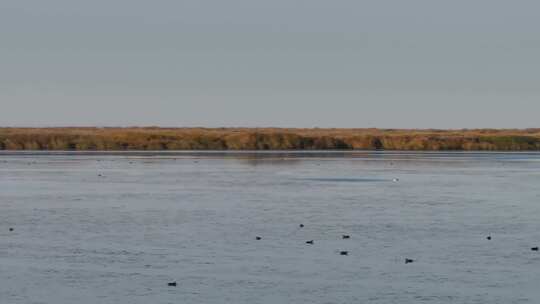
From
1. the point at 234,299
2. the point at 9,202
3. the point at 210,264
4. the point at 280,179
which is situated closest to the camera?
the point at 234,299

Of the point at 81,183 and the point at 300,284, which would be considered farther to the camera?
the point at 81,183

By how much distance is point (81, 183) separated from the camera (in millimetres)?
34375

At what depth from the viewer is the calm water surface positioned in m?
13.5

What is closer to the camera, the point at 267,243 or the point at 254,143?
the point at 267,243

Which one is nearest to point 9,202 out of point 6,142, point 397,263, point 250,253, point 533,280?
point 250,253

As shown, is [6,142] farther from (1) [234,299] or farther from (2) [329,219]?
(1) [234,299]

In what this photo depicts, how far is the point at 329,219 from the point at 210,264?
22.2 ft

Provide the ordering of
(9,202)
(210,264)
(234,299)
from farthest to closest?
(9,202) < (210,264) < (234,299)

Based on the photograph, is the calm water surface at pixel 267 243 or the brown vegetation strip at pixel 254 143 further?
the brown vegetation strip at pixel 254 143

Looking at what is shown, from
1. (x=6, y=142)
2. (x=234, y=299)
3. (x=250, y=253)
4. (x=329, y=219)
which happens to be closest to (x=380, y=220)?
(x=329, y=219)

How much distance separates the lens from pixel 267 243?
1775 centimetres

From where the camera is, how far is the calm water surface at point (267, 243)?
44.2 ft

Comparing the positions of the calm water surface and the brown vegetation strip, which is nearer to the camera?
the calm water surface

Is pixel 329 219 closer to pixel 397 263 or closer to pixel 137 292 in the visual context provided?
pixel 397 263
